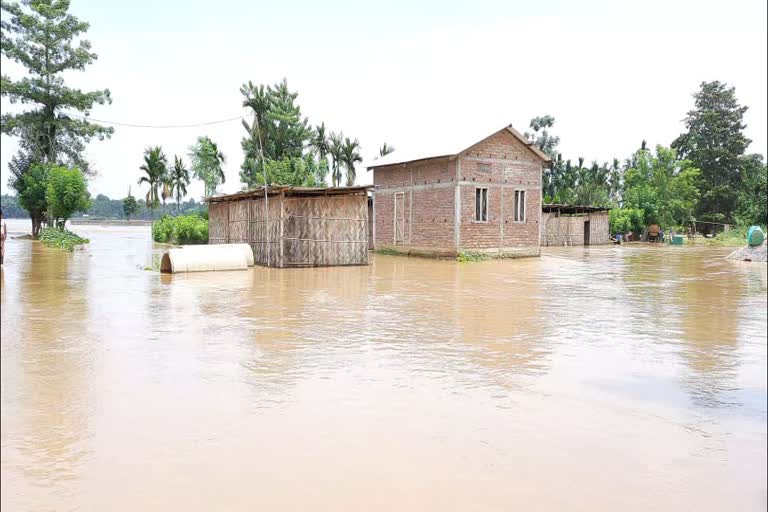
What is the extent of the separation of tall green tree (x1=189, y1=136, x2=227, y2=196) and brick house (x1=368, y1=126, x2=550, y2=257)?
30537 mm

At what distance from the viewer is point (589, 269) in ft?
71.1

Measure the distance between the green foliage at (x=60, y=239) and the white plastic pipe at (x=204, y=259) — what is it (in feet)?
47.3

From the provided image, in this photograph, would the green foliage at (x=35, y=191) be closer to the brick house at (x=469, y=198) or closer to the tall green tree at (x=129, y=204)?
the brick house at (x=469, y=198)

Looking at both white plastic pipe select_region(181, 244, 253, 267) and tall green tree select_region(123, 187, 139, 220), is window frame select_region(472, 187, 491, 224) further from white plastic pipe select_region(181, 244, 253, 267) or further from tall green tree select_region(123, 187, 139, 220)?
tall green tree select_region(123, 187, 139, 220)

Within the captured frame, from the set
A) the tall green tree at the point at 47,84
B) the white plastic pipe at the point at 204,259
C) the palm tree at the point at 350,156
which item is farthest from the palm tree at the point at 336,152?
the white plastic pipe at the point at 204,259

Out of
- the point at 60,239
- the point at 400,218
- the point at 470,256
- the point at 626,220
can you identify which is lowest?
the point at 470,256

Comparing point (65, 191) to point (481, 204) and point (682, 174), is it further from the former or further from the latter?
point (682, 174)

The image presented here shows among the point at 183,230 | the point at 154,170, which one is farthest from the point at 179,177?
the point at 183,230

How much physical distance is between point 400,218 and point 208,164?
32656mm

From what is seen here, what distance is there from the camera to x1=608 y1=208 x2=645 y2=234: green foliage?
155 feet

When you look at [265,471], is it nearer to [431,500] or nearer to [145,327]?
[431,500]

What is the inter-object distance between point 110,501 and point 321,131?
53537mm

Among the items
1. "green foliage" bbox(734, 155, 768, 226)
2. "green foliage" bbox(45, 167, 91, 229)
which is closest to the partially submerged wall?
"green foliage" bbox(734, 155, 768, 226)

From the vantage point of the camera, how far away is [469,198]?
2620 cm
